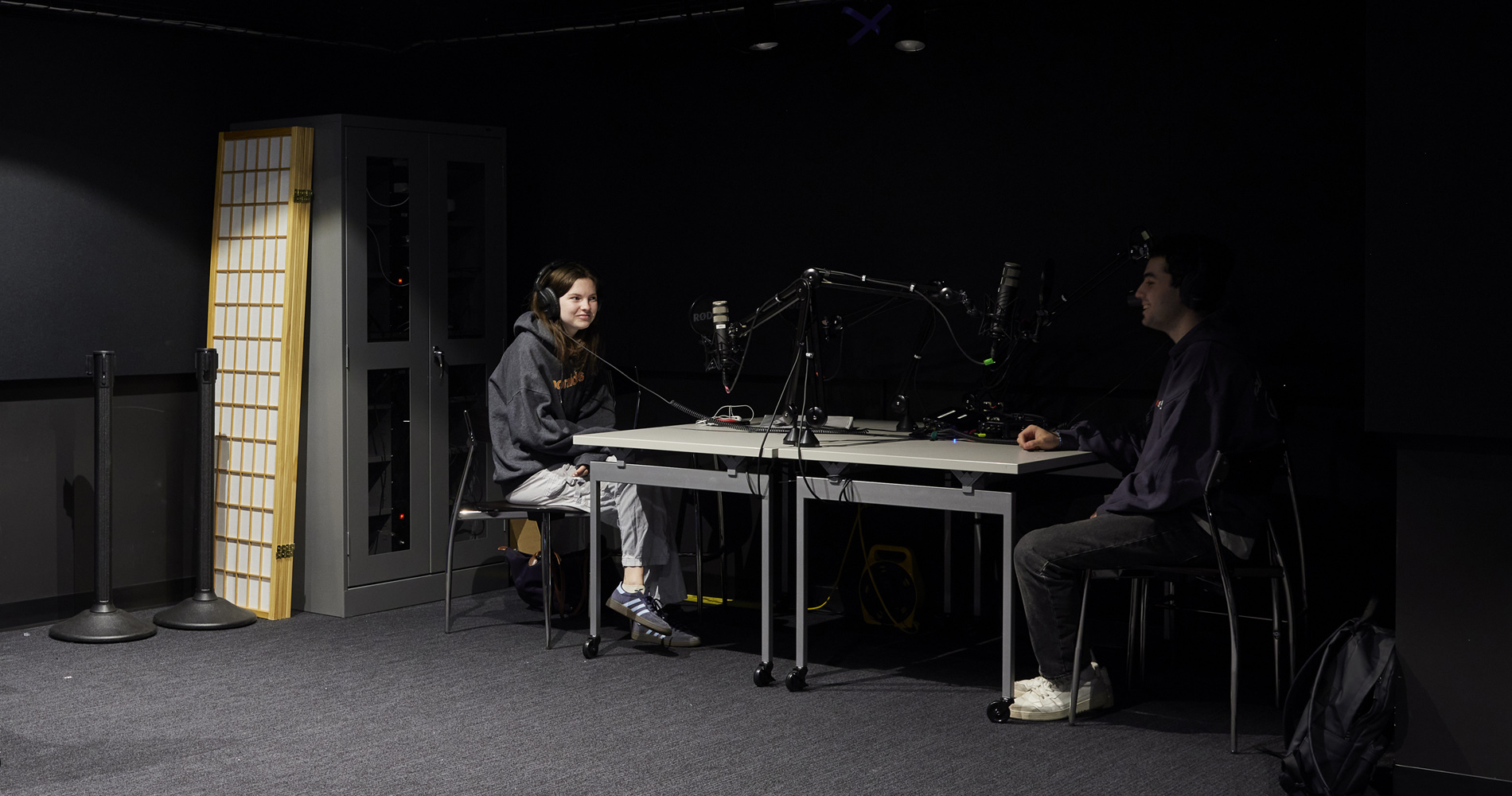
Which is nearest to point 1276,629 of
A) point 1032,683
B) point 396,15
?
point 1032,683

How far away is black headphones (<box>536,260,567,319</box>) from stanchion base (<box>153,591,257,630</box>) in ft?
5.28

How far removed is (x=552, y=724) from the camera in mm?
3930

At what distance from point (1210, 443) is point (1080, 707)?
83 cm

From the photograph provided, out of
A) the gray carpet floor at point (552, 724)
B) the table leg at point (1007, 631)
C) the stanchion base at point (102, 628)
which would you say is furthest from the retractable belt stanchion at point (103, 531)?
the table leg at point (1007, 631)

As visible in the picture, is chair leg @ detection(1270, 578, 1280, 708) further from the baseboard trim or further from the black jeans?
the baseboard trim

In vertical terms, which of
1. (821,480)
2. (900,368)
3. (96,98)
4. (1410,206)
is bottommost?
(821,480)

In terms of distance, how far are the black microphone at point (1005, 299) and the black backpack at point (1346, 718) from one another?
1.43 metres

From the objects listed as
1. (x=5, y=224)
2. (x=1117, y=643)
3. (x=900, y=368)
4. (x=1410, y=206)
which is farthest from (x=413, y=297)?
(x=1410, y=206)

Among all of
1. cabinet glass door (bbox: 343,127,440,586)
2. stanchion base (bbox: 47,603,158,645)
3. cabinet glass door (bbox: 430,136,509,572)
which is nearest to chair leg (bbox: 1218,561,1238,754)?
cabinet glass door (bbox: 430,136,509,572)

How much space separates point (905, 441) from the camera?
4.41 m

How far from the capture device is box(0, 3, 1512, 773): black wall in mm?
4371

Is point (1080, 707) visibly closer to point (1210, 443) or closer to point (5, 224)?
point (1210, 443)

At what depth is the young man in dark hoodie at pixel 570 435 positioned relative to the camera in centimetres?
476

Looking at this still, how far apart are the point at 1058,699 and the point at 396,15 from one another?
13.5 feet
